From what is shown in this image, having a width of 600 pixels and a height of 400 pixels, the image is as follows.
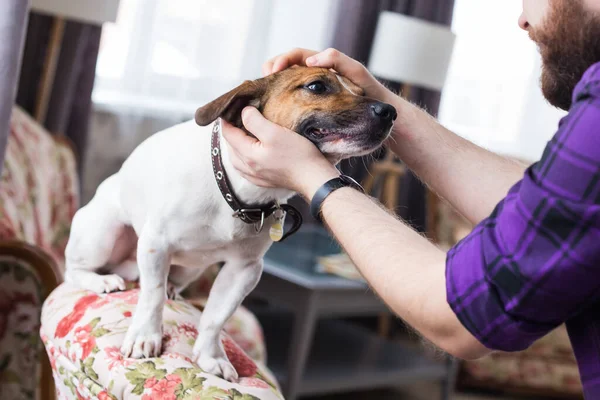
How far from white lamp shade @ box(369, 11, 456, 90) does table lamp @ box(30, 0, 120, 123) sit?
1523mm

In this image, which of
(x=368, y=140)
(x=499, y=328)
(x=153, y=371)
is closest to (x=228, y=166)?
(x=368, y=140)

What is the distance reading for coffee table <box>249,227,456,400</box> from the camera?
259cm

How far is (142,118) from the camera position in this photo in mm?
3393

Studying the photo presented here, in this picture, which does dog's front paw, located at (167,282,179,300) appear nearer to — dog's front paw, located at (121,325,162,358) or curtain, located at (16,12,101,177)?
dog's front paw, located at (121,325,162,358)

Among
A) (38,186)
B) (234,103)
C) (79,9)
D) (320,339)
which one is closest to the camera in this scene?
(234,103)

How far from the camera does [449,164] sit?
1.30 metres

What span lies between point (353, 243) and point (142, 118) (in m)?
2.61

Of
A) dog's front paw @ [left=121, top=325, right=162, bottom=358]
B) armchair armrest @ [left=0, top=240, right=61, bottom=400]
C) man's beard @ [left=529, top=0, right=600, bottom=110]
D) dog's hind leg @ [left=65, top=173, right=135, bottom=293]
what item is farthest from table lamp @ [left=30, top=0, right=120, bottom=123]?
man's beard @ [left=529, top=0, right=600, bottom=110]

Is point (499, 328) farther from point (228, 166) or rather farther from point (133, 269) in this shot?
point (133, 269)

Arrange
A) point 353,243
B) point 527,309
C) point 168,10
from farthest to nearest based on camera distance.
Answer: point 168,10 → point 353,243 → point 527,309

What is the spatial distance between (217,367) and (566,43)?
26.7 inches

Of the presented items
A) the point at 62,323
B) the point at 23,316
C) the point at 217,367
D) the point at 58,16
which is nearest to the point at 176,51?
the point at 58,16

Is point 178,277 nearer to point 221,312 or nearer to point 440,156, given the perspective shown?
point 221,312

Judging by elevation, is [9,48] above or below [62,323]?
above
